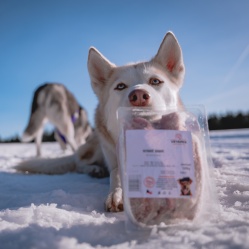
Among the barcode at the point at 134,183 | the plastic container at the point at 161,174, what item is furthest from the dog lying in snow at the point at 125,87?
the barcode at the point at 134,183

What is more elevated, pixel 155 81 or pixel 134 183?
pixel 155 81

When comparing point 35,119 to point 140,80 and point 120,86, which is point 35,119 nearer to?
point 120,86

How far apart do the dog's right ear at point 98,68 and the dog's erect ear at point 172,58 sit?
0.42 metres

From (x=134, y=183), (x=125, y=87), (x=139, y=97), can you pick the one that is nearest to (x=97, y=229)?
(x=134, y=183)

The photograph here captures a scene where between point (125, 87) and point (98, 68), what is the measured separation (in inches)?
22.2

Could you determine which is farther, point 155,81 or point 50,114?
point 50,114

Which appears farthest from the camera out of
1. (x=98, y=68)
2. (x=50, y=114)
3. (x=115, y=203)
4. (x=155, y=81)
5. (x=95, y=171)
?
(x=50, y=114)

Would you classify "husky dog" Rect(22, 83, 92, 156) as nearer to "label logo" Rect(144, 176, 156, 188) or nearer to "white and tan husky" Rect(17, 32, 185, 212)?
"white and tan husky" Rect(17, 32, 185, 212)

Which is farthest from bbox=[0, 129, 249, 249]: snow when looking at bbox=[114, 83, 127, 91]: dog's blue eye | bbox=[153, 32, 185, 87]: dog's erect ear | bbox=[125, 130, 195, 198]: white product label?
bbox=[153, 32, 185, 87]: dog's erect ear

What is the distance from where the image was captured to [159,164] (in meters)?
1.14

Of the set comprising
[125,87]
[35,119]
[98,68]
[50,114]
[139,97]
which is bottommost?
[139,97]

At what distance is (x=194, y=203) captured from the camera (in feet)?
3.90

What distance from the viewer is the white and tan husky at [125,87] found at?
159 centimetres

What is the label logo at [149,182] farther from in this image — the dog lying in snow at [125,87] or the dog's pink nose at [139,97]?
the dog's pink nose at [139,97]
